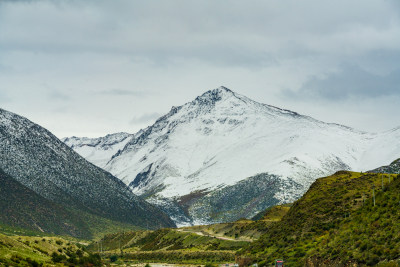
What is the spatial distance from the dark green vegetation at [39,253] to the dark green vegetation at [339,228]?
2406 centimetres

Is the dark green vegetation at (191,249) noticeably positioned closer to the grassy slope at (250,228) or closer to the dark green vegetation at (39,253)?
the grassy slope at (250,228)

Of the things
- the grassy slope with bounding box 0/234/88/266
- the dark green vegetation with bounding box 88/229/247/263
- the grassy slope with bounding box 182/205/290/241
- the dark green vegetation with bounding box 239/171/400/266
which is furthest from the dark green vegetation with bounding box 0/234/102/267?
the grassy slope with bounding box 182/205/290/241

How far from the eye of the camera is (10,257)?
4734cm

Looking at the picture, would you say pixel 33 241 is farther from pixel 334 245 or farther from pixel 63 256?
pixel 334 245

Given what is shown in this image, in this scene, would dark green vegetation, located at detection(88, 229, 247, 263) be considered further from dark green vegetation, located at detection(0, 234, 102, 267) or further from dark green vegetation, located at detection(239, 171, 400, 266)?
dark green vegetation, located at detection(0, 234, 102, 267)

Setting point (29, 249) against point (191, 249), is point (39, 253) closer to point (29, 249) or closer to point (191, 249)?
point (29, 249)

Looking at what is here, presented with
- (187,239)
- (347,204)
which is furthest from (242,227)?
(347,204)

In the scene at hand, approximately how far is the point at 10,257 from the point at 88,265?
18.9 meters

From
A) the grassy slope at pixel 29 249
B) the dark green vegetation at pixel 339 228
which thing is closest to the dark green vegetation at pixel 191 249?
the dark green vegetation at pixel 339 228

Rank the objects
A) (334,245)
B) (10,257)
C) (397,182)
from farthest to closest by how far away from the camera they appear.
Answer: (397,182) → (334,245) → (10,257)

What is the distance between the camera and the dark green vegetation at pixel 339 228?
51156 millimetres

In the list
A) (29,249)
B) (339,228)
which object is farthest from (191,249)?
(29,249)

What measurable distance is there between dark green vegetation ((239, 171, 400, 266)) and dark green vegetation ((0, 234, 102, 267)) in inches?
947

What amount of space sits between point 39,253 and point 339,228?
3499 centimetres
